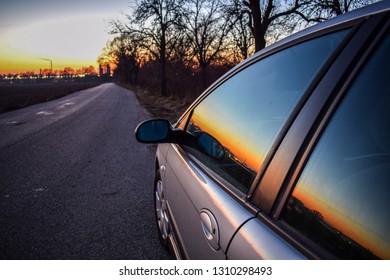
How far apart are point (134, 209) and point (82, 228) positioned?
653 millimetres

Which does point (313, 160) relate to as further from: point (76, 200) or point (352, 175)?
point (76, 200)

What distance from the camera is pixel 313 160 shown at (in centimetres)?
80

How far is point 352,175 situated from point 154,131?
4.98 ft

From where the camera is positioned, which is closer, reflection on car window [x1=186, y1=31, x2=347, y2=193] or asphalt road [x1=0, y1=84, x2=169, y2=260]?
reflection on car window [x1=186, y1=31, x2=347, y2=193]

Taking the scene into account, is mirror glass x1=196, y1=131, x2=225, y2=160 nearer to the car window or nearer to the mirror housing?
the mirror housing

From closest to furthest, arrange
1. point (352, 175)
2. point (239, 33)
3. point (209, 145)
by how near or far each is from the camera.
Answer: point (352, 175) → point (209, 145) → point (239, 33)

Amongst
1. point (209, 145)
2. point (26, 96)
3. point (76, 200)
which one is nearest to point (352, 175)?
point (209, 145)

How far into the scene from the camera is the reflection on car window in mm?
1005

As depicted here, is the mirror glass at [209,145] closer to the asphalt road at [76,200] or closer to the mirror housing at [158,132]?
the mirror housing at [158,132]

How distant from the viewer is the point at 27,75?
161625mm

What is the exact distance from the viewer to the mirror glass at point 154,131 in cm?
195

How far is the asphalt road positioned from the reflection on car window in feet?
4.73

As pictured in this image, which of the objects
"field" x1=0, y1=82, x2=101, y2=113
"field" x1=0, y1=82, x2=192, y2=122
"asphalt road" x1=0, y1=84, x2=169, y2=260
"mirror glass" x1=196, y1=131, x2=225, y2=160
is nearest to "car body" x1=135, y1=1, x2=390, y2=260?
"mirror glass" x1=196, y1=131, x2=225, y2=160
